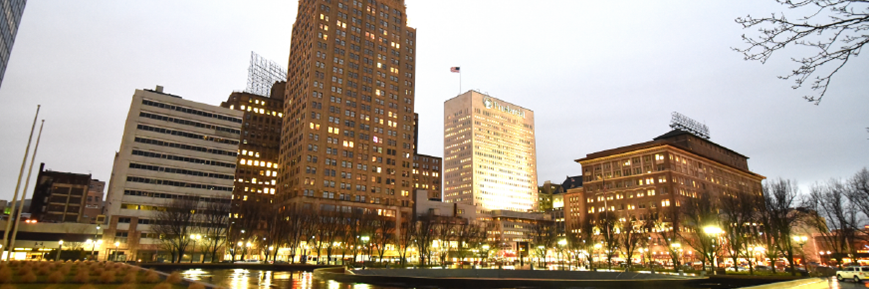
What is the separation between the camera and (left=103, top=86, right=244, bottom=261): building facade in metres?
101

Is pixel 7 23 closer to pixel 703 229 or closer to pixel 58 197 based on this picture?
pixel 703 229

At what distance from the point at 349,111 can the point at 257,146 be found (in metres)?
54.4

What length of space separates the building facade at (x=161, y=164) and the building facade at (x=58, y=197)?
188ft

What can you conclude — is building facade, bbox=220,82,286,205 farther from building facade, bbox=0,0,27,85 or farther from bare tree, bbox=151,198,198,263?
building facade, bbox=0,0,27,85

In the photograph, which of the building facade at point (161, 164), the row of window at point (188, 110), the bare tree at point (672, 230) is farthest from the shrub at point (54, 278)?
the row of window at point (188, 110)

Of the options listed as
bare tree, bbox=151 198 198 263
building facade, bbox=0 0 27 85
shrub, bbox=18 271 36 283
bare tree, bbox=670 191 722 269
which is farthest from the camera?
bare tree, bbox=151 198 198 263

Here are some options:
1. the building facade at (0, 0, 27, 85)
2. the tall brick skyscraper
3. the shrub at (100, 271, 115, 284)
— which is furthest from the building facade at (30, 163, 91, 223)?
the shrub at (100, 271, 115, 284)

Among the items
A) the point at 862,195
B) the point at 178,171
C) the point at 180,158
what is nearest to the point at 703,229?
the point at 862,195

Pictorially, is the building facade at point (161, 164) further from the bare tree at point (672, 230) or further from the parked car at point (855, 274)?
the parked car at point (855, 274)

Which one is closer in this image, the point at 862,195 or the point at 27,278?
the point at 27,278

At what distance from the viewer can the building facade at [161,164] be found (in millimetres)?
101312

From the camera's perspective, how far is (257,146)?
173250 millimetres

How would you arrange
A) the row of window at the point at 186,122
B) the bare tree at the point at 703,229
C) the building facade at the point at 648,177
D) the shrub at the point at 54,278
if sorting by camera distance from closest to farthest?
the shrub at the point at 54,278
the bare tree at the point at 703,229
the row of window at the point at 186,122
the building facade at the point at 648,177

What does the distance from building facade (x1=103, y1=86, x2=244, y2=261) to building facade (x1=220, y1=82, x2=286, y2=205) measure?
46.5 meters
